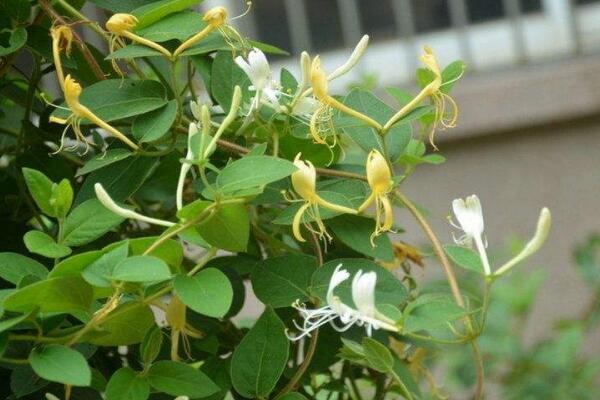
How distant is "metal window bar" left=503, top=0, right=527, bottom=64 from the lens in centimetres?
233

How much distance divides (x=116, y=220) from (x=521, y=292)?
1.53 metres

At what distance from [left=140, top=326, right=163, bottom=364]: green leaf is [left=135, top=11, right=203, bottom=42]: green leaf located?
148 mm

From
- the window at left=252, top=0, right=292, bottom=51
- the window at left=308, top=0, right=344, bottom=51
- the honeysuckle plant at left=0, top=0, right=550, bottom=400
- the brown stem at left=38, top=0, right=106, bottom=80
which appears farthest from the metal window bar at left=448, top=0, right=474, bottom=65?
the brown stem at left=38, top=0, right=106, bottom=80

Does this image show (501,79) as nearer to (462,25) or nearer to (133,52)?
(462,25)

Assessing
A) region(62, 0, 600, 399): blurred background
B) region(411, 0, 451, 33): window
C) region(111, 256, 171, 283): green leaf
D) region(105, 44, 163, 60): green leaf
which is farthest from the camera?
region(411, 0, 451, 33): window

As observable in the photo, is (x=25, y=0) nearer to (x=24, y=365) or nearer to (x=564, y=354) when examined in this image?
(x=24, y=365)

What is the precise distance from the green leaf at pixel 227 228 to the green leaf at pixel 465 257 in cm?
10

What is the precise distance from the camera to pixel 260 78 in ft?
1.81

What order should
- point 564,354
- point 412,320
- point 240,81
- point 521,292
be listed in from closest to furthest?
1. point 412,320
2. point 240,81
3. point 564,354
4. point 521,292

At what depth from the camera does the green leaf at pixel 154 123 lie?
1.86 ft

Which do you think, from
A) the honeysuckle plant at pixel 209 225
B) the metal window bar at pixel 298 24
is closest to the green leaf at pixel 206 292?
the honeysuckle plant at pixel 209 225

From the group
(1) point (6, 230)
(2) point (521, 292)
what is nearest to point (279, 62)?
(2) point (521, 292)

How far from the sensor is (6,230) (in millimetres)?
686

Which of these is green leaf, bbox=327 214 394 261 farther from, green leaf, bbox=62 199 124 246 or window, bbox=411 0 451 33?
window, bbox=411 0 451 33
